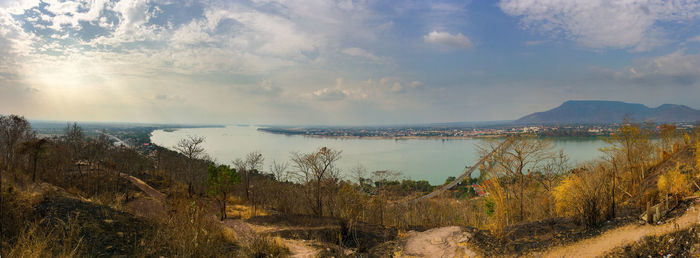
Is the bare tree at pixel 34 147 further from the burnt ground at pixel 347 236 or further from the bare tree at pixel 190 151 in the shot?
the burnt ground at pixel 347 236

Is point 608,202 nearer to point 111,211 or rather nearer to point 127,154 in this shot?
point 111,211

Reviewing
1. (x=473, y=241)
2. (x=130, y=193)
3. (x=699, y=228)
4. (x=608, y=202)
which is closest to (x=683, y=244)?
(x=699, y=228)

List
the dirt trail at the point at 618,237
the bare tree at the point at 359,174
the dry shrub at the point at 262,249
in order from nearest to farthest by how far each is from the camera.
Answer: the dirt trail at the point at 618,237 → the dry shrub at the point at 262,249 → the bare tree at the point at 359,174

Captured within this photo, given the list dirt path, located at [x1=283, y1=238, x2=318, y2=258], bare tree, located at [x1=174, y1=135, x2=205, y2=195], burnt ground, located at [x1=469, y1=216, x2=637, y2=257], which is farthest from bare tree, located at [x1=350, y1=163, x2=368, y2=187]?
burnt ground, located at [x1=469, y1=216, x2=637, y2=257]

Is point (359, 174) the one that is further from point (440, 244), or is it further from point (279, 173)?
point (279, 173)

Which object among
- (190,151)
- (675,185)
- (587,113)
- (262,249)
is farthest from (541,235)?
(587,113)

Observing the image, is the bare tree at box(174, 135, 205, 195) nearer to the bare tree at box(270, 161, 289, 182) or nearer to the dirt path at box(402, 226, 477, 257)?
the bare tree at box(270, 161, 289, 182)

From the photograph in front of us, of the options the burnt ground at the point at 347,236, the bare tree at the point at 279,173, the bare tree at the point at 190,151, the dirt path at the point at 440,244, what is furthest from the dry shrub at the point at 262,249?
the bare tree at the point at 279,173
